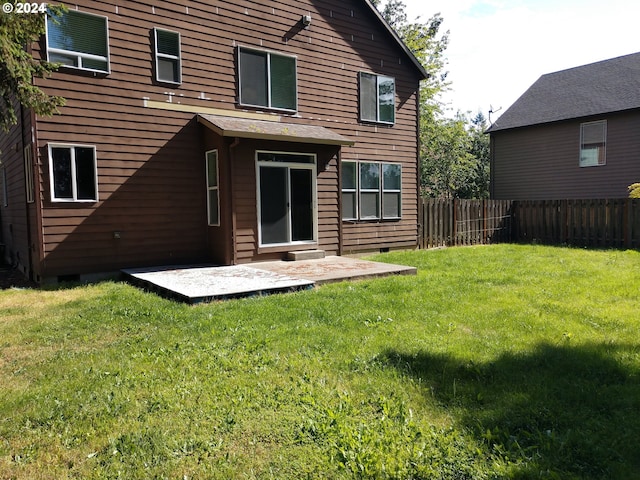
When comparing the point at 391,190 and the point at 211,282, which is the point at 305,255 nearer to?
the point at 211,282

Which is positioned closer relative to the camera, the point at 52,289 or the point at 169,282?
the point at 169,282

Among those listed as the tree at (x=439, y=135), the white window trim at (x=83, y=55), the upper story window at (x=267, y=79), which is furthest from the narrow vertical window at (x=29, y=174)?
the tree at (x=439, y=135)

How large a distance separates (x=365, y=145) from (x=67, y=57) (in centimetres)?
738

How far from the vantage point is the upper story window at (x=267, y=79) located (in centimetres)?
1034

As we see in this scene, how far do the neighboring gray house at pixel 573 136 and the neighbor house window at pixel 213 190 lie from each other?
14.4 metres

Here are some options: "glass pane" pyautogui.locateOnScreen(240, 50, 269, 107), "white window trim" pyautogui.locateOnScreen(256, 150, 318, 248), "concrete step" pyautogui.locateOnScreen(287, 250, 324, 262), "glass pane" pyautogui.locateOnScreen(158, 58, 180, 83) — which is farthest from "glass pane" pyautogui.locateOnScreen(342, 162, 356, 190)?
"glass pane" pyautogui.locateOnScreen(158, 58, 180, 83)

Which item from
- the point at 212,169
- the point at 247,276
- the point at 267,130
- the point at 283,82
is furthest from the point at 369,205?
the point at 247,276

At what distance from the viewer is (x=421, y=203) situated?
45.1 ft

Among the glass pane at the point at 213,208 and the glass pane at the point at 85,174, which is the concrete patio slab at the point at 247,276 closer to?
the glass pane at the point at 213,208

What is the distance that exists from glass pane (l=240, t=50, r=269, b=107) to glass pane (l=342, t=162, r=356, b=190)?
273cm

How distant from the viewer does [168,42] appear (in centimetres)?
928

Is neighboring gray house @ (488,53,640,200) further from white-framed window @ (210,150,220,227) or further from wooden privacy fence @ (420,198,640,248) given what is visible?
white-framed window @ (210,150,220,227)

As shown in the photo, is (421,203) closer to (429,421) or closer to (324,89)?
(324,89)

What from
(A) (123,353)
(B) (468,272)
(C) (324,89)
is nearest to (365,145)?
(C) (324,89)
